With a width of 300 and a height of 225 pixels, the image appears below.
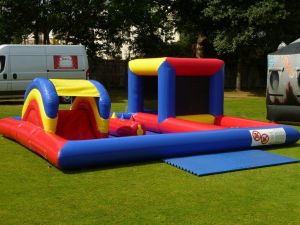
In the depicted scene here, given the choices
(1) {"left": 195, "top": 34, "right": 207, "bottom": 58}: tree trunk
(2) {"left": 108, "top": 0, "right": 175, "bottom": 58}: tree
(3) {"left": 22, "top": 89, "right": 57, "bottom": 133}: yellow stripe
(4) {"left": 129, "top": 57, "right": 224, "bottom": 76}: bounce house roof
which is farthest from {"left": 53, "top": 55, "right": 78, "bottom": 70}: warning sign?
(1) {"left": 195, "top": 34, "right": 207, "bottom": 58}: tree trunk

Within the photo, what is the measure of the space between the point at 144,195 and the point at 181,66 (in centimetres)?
523

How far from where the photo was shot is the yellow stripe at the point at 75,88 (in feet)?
25.0

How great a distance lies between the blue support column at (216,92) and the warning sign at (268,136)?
2.64 meters

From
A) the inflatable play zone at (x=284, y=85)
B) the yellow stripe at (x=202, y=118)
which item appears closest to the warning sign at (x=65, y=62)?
the yellow stripe at (x=202, y=118)

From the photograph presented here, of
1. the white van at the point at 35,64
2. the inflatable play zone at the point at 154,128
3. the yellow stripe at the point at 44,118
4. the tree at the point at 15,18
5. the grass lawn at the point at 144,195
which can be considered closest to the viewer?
the grass lawn at the point at 144,195

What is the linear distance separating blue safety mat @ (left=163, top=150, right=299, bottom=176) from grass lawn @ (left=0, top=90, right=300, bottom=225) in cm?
17

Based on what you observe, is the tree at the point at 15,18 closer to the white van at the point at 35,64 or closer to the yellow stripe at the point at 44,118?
the white van at the point at 35,64

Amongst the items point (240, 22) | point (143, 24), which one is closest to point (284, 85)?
point (240, 22)

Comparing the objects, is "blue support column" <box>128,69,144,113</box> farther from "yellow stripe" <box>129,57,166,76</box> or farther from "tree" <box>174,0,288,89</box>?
"tree" <box>174,0,288,89</box>

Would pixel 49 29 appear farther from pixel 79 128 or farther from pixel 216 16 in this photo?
pixel 79 128

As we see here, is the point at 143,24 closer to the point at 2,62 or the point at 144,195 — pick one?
the point at 2,62

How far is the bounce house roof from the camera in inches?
389

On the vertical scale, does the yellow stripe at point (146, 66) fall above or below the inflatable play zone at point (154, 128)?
above

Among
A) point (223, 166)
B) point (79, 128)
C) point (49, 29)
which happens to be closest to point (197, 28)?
point (49, 29)
